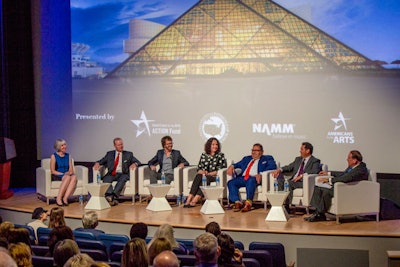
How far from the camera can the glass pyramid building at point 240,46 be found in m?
8.62

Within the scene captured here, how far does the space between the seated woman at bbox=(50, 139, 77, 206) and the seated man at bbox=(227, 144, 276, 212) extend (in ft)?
6.94

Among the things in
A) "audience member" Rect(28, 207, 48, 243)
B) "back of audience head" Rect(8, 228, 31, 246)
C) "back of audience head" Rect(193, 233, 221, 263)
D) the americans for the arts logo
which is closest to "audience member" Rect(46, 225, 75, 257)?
"back of audience head" Rect(8, 228, 31, 246)

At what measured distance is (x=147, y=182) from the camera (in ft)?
28.9

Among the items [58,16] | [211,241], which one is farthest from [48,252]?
[58,16]

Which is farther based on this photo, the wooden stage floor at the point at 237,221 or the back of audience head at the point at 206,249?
the wooden stage floor at the point at 237,221

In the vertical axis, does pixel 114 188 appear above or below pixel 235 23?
below

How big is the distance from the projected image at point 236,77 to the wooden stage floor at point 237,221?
1.14 m

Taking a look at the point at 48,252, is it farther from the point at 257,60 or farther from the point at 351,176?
the point at 257,60

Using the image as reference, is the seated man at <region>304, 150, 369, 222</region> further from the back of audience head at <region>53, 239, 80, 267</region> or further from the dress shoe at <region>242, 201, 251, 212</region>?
the back of audience head at <region>53, 239, 80, 267</region>

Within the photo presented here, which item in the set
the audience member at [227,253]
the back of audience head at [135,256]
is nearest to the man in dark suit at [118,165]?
the audience member at [227,253]

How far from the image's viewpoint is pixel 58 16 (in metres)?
10.3

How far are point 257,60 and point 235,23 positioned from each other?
23.3 inches

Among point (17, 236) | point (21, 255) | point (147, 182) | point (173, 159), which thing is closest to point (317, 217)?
point (173, 159)

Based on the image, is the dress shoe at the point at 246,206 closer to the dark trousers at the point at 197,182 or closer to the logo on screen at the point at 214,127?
the dark trousers at the point at 197,182
